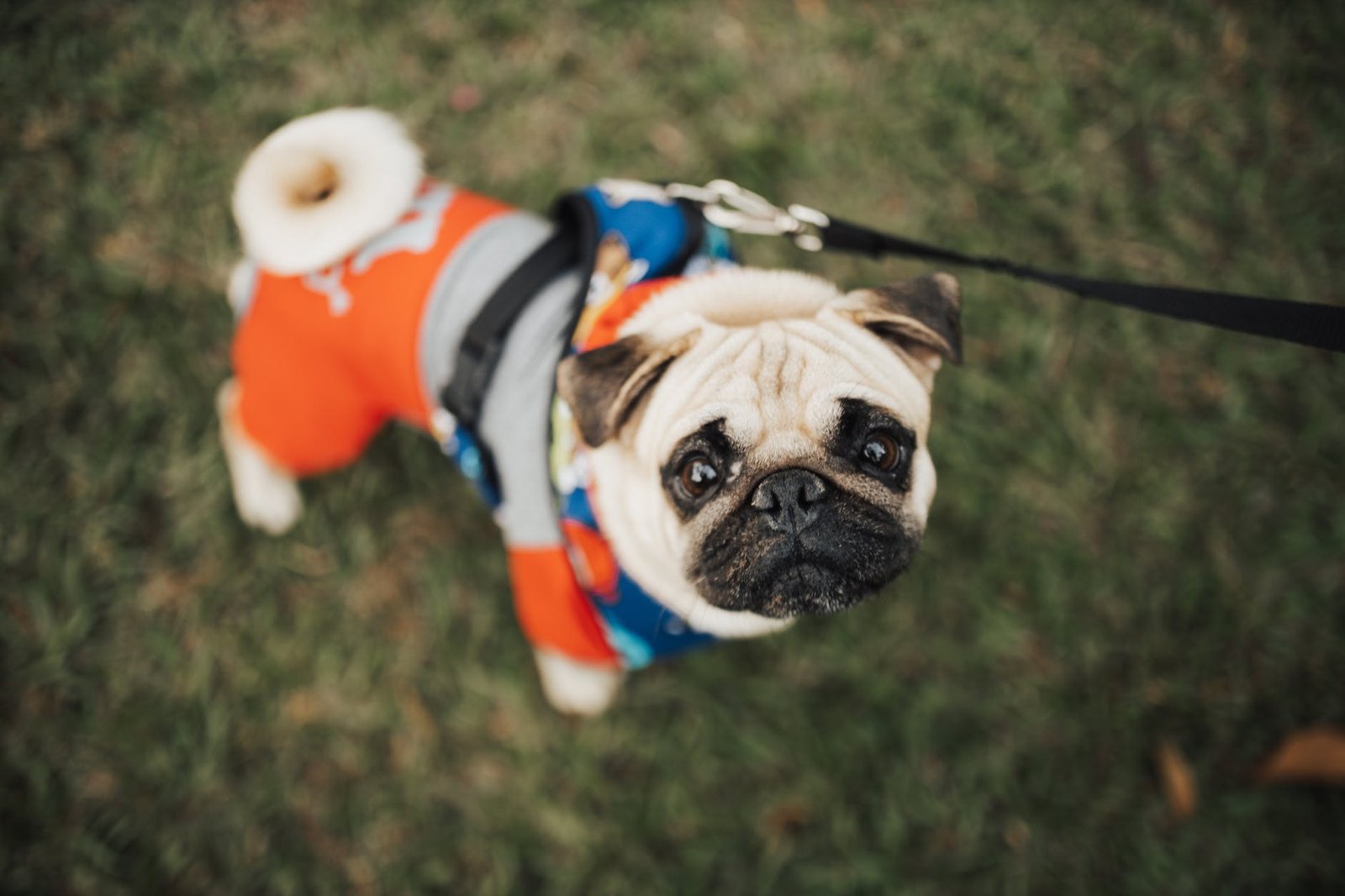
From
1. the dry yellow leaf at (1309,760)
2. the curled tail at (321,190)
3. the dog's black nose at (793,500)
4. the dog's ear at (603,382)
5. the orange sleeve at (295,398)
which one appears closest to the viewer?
the dog's black nose at (793,500)

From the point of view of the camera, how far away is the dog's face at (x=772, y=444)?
1.94 m

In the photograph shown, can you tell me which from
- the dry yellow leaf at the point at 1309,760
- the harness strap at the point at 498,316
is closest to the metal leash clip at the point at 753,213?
the harness strap at the point at 498,316

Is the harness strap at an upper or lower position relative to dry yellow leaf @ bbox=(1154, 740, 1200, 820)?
upper

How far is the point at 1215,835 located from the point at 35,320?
579cm

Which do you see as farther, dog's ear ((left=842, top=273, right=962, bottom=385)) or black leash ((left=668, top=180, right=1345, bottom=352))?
dog's ear ((left=842, top=273, right=962, bottom=385))

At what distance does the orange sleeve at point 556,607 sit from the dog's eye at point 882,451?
1.02 metres

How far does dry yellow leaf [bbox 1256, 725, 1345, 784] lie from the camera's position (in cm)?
335

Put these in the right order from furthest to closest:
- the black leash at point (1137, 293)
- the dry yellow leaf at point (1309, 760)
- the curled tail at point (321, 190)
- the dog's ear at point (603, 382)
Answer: the dry yellow leaf at point (1309, 760) → the curled tail at point (321, 190) → the dog's ear at point (603, 382) → the black leash at point (1137, 293)

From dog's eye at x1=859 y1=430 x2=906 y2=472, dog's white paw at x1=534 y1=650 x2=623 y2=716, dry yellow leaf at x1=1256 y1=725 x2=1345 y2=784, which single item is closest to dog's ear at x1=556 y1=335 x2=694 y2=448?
dog's eye at x1=859 y1=430 x2=906 y2=472

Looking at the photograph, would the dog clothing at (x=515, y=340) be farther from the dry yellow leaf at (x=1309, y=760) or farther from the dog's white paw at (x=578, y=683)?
the dry yellow leaf at (x=1309, y=760)

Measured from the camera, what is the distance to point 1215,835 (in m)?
3.40

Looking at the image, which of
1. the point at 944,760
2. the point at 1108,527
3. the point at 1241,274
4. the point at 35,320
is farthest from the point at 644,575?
the point at 1241,274

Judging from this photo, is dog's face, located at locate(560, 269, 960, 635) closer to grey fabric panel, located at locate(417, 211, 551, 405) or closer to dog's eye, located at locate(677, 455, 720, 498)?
dog's eye, located at locate(677, 455, 720, 498)

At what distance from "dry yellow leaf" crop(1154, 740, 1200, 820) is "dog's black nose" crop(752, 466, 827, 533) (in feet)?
8.76
